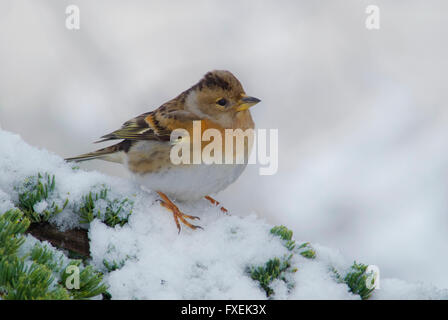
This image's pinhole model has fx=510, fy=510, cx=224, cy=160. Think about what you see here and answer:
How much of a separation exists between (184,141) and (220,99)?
49cm

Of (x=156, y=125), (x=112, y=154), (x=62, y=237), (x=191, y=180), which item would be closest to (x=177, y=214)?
(x=191, y=180)

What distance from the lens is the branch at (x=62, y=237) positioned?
2182 millimetres

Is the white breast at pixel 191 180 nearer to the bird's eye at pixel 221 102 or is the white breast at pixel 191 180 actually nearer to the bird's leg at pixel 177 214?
the bird's leg at pixel 177 214

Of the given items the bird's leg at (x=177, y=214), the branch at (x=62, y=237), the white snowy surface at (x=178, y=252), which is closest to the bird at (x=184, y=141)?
the bird's leg at (x=177, y=214)

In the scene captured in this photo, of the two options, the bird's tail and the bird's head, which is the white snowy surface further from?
the bird's head

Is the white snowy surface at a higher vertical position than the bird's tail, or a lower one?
lower

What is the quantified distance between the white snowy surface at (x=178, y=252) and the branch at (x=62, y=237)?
0.04 metres

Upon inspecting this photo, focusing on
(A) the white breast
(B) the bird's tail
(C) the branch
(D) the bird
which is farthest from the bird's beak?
(C) the branch

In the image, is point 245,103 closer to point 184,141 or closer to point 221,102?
point 221,102

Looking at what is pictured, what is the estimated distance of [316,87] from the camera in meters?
5.57

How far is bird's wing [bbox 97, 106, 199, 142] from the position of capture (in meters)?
3.07
